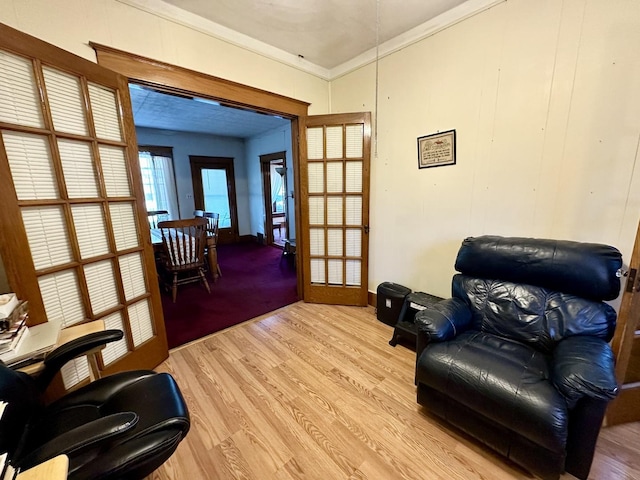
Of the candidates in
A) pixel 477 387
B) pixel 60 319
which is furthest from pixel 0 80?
pixel 477 387

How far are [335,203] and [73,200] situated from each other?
2.14m

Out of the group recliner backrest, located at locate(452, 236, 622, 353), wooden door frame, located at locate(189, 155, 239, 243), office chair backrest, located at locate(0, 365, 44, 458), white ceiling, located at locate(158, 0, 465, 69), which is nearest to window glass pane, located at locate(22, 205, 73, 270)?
office chair backrest, located at locate(0, 365, 44, 458)

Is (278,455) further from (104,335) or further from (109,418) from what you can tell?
(104,335)

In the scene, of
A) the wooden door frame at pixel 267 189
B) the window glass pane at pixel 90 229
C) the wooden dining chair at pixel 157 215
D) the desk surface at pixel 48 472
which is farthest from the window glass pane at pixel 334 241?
the wooden dining chair at pixel 157 215

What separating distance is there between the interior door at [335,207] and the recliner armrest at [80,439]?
2.35 meters

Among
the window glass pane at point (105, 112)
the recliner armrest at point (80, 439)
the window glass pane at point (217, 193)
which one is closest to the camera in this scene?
the recliner armrest at point (80, 439)

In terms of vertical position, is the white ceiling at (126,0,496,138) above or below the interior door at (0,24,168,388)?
above

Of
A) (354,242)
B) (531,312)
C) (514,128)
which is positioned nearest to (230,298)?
(354,242)

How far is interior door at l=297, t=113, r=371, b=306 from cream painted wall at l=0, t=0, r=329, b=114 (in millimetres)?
624

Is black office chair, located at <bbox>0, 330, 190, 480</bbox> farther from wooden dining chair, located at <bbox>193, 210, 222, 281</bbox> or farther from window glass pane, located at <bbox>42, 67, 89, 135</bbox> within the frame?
wooden dining chair, located at <bbox>193, 210, 222, 281</bbox>

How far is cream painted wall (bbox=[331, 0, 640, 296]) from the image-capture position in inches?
59.8

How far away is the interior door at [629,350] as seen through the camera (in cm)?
127

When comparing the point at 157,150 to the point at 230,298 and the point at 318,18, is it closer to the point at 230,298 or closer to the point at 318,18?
the point at 230,298

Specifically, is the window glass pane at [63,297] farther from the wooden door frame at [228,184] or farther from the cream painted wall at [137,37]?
the wooden door frame at [228,184]
